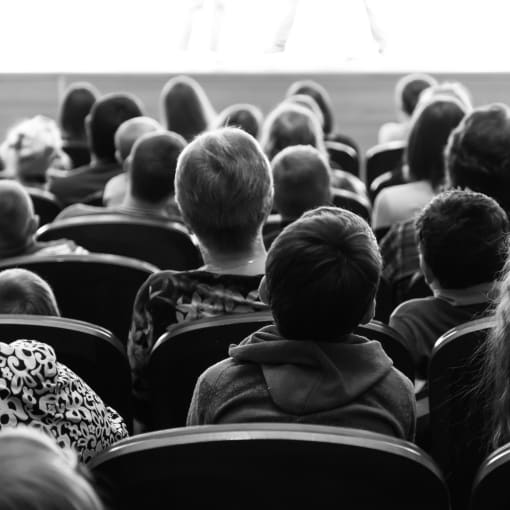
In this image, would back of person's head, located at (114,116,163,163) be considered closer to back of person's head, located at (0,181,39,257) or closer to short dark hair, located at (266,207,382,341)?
back of person's head, located at (0,181,39,257)

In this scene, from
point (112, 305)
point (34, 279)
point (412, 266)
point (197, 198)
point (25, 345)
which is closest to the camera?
point (25, 345)

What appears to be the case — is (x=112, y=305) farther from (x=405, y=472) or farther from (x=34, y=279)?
(x=405, y=472)

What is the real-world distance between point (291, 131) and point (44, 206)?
964 mm

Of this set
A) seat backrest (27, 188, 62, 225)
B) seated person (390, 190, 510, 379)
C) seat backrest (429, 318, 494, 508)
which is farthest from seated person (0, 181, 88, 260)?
seat backrest (429, 318, 494, 508)

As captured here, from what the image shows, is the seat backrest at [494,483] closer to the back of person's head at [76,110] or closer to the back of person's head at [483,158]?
the back of person's head at [483,158]

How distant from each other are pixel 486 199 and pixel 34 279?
0.99m

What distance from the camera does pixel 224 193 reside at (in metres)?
2.53

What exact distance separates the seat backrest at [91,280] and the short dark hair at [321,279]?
3.08ft

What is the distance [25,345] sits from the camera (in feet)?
5.43

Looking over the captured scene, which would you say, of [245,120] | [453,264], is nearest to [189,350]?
[453,264]

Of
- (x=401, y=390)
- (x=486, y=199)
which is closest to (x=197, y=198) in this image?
(x=486, y=199)

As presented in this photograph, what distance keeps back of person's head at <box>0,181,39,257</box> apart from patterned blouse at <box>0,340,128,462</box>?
1.14m

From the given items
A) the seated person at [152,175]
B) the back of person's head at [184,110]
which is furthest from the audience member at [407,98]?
the seated person at [152,175]

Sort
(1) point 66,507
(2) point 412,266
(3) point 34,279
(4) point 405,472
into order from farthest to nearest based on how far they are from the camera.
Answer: (2) point 412,266 < (3) point 34,279 < (4) point 405,472 < (1) point 66,507
